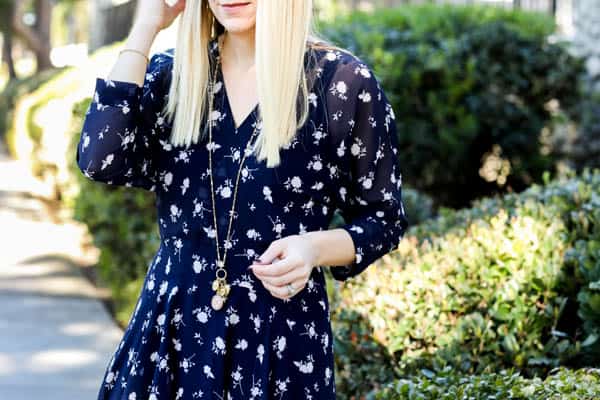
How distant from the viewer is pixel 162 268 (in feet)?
8.06

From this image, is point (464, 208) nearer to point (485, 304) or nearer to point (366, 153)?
point (485, 304)

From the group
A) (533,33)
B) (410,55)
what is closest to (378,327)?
(410,55)

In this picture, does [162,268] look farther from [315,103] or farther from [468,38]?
[468,38]

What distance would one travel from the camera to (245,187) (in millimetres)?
2373

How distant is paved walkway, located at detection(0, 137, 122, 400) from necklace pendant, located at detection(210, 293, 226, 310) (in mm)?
2877

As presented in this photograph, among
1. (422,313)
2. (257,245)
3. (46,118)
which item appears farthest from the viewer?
(46,118)

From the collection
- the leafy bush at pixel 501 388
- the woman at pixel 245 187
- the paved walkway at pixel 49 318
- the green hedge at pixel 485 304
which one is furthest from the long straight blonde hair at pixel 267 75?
the paved walkway at pixel 49 318

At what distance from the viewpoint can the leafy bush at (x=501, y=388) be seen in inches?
103

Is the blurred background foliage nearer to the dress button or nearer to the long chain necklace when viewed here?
the long chain necklace

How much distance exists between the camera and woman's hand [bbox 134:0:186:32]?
8.20 feet

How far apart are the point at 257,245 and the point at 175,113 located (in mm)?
392

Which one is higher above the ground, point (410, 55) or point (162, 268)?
point (410, 55)

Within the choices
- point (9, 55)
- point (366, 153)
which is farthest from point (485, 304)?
point (9, 55)

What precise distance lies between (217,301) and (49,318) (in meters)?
4.40
